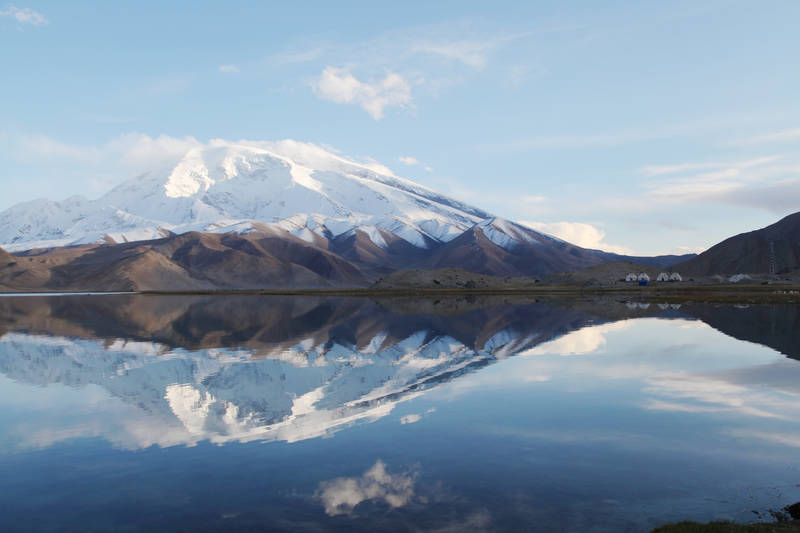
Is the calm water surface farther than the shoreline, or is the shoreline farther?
the shoreline

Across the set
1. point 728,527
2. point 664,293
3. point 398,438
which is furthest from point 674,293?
point 728,527

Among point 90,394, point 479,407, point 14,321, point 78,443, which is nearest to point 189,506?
point 78,443

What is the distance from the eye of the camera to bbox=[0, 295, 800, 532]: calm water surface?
12.6 metres

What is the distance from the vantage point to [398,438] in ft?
58.9

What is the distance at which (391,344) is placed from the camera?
43.3m

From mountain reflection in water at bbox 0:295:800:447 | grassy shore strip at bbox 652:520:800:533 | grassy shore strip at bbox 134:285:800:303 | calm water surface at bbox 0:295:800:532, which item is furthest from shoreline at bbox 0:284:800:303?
grassy shore strip at bbox 652:520:800:533

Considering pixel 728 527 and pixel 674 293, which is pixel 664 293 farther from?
pixel 728 527

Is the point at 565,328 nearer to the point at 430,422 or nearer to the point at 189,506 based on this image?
the point at 430,422

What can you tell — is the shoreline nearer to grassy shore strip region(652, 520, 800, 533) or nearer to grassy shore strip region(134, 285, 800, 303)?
grassy shore strip region(134, 285, 800, 303)

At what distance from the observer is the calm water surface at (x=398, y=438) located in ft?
41.3

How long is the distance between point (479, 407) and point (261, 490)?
34.6ft

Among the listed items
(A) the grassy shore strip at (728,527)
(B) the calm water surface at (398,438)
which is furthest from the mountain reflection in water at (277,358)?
(A) the grassy shore strip at (728,527)

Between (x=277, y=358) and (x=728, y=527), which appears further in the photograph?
→ (x=277, y=358)

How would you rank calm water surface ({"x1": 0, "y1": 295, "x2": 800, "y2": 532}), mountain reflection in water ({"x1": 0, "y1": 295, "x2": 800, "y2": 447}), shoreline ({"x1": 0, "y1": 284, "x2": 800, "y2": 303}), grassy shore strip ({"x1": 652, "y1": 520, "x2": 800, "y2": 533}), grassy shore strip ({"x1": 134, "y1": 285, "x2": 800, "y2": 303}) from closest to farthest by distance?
grassy shore strip ({"x1": 652, "y1": 520, "x2": 800, "y2": 533}) → calm water surface ({"x1": 0, "y1": 295, "x2": 800, "y2": 532}) → mountain reflection in water ({"x1": 0, "y1": 295, "x2": 800, "y2": 447}) → grassy shore strip ({"x1": 134, "y1": 285, "x2": 800, "y2": 303}) → shoreline ({"x1": 0, "y1": 284, "x2": 800, "y2": 303})
